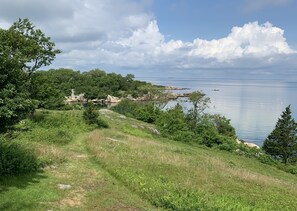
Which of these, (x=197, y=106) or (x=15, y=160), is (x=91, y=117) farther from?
(x=197, y=106)

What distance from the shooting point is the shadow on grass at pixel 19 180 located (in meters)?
14.5

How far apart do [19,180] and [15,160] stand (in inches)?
54.2

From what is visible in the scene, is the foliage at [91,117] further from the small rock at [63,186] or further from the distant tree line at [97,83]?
the distant tree line at [97,83]

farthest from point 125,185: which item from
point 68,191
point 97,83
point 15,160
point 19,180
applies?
point 97,83

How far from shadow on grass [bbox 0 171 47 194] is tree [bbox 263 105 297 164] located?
53722 mm

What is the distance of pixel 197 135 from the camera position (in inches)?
1909

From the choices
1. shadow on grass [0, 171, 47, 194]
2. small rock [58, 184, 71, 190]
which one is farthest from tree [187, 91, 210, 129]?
small rock [58, 184, 71, 190]

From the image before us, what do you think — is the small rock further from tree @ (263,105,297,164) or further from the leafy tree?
tree @ (263,105,297,164)

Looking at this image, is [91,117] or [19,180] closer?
[19,180]

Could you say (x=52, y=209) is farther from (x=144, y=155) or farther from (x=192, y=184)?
(x=144, y=155)

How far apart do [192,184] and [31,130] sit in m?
16.0

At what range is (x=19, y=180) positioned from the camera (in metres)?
15.4

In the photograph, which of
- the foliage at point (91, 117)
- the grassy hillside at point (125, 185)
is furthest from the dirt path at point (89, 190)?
the foliage at point (91, 117)

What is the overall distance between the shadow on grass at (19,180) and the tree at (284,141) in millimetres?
Answer: 53722
